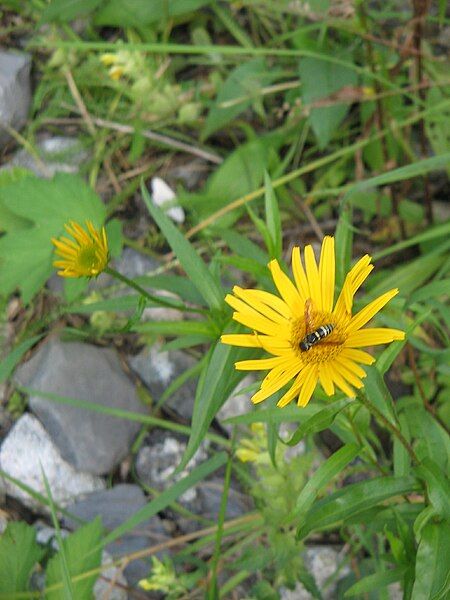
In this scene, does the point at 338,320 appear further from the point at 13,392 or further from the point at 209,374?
the point at 13,392

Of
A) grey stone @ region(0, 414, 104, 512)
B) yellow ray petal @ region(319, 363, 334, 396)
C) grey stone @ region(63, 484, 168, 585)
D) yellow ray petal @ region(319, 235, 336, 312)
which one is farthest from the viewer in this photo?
grey stone @ region(0, 414, 104, 512)

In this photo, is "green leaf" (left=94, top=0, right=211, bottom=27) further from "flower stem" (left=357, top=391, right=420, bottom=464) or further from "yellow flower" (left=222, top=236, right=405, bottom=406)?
"flower stem" (left=357, top=391, right=420, bottom=464)

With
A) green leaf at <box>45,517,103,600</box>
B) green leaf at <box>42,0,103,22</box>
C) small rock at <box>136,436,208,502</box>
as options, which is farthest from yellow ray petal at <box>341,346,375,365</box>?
green leaf at <box>42,0,103,22</box>

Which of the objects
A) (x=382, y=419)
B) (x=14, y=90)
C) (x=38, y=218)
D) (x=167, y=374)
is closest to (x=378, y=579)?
(x=382, y=419)

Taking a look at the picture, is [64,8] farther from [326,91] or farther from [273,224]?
[273,224]

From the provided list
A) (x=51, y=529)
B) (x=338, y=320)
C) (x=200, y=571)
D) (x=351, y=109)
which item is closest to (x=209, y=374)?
(x=338, y=320)

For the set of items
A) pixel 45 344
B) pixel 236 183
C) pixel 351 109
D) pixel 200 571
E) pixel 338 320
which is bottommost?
pixel 200 571

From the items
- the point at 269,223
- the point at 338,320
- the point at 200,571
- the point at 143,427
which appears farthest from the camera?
the point at 143,427
